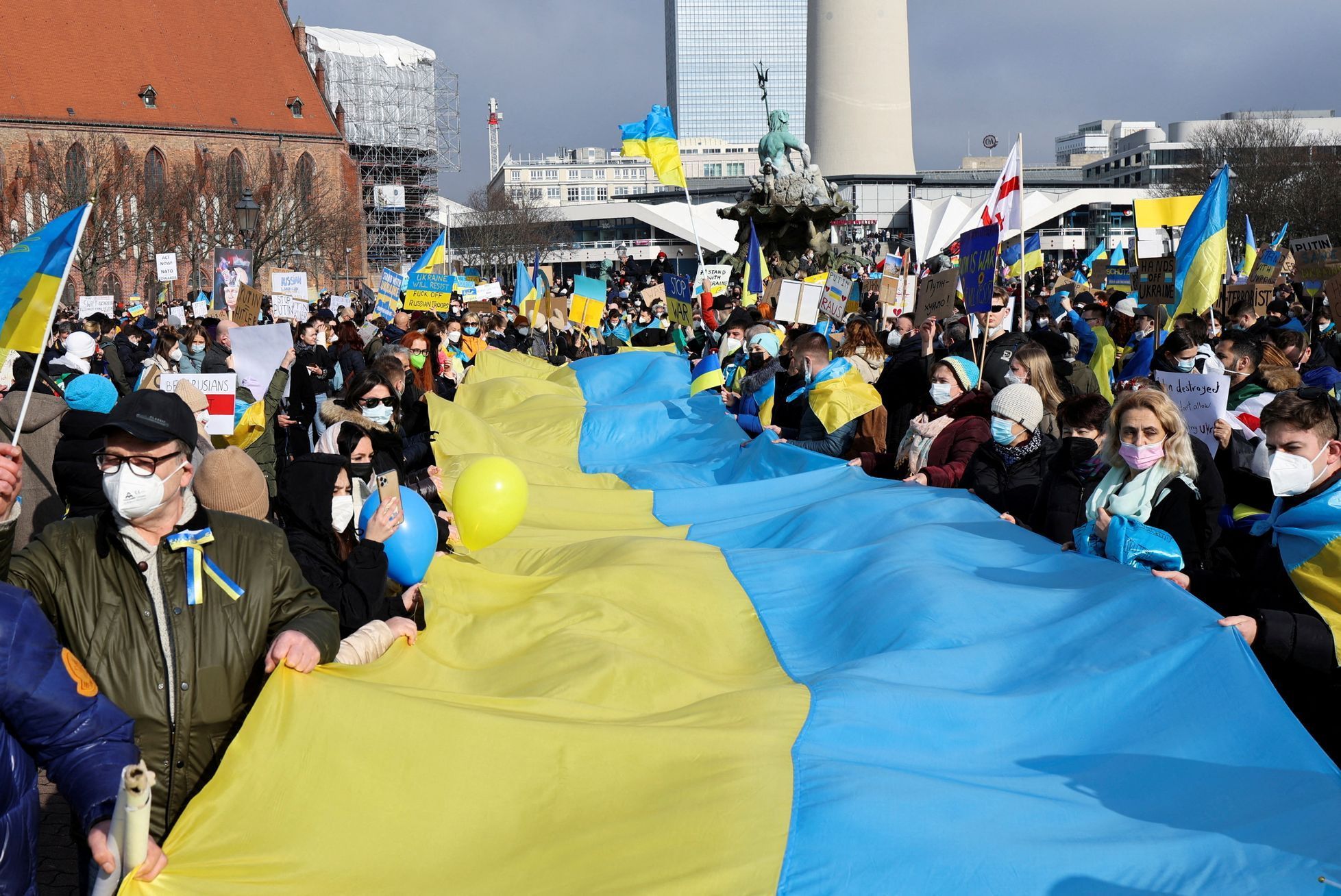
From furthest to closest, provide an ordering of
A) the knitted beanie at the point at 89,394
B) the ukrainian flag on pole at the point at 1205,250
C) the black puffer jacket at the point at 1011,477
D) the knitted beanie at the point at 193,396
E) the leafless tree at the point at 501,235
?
1. the leafless tree at the point at 501,235
2. the ukrainian flag on pole at the point at 1205,250
3. the knitted beanie at the point at 193,396
4. the knitted beanie at the point at 89,394
5. the black puffer jacket at the point at 1011,477

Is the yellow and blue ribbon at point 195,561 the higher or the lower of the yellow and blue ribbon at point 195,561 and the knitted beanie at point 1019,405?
the lower

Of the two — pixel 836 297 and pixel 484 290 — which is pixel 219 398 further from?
pixel 484 290

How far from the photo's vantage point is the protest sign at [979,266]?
948 cm

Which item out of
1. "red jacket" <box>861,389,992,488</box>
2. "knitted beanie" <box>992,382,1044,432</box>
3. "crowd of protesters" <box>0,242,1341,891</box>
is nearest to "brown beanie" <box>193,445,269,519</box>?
"crowd of protesters" <box>0,242,1341,891</box>

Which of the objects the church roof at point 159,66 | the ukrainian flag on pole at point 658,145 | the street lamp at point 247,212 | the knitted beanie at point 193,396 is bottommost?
the knitted beanie at point 193,396

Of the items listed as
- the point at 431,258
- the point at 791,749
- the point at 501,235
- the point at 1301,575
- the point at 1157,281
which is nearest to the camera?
the point at 791,749

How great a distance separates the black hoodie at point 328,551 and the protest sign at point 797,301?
9.72 metres

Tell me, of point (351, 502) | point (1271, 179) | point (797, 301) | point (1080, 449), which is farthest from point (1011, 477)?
Answer: point (1271, 179)

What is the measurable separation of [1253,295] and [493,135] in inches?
6743

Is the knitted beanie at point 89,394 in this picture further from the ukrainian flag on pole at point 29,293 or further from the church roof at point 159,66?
the church roof at point 159,66

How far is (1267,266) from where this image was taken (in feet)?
60.8

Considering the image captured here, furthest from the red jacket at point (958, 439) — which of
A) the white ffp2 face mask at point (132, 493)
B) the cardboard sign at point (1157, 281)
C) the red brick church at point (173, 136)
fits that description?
the red brick church at point (173, 136)

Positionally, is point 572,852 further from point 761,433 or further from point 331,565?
point 761,433

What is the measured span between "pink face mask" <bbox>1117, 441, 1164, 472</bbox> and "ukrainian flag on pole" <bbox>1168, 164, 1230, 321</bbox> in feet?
18.0
